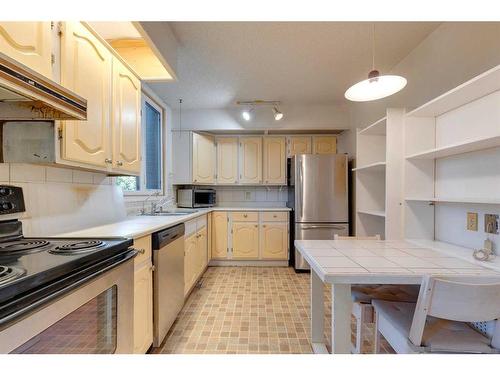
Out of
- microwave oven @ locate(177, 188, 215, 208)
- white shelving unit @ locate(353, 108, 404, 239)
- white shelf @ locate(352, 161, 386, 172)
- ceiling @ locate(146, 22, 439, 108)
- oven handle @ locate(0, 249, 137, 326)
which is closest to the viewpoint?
oven handle @ locate(0, 249, 137, 326)

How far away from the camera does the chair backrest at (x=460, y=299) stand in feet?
2.97

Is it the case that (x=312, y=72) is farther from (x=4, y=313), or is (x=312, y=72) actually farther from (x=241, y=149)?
(x=4, y=313)

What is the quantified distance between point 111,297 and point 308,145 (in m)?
3.49

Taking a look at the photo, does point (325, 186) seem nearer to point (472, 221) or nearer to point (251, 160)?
point (251, 160)

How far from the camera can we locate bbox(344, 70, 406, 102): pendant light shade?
1.36m

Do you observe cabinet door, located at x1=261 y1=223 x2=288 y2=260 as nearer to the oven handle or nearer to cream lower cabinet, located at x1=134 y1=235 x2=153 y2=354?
cream lower cabinet, located at x1=134 y1=235 x2=153 y2=354

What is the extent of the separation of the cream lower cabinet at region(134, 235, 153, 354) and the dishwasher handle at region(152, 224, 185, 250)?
6 centimetres

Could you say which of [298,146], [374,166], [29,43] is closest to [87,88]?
[29,43]

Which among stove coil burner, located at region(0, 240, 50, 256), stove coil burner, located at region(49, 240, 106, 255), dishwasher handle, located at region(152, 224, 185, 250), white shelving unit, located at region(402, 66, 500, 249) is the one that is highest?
white shelving unit, located at region(402, 66, 500, 249)

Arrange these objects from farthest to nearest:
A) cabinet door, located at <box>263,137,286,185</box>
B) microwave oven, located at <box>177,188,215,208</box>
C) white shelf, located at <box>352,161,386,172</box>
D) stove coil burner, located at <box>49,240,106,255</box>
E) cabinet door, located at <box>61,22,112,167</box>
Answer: cabinet door, located at <box>263,137,286,185</box>
microwave oven, located at <box>177,188,215,208</box>
white shelf, located at <box>352,161,386,172</box>
cabinet door, located at <box>61,22,112,167</box>
stove coil burner, located at <box>49,240,106,255</box>

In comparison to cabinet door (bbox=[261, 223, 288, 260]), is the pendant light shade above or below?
above

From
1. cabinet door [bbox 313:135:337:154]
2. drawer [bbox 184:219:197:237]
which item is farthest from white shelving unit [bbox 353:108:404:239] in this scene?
drawer [bbox 184:219:197:237]

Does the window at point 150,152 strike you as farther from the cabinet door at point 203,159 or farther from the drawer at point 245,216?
the drawer at point 245,216
